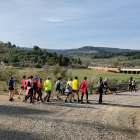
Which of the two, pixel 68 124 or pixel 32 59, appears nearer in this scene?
pixel 68 124

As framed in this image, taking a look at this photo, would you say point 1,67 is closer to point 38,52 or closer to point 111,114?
point 111,114

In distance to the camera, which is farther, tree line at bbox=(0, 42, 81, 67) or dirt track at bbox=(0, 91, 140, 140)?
tree line at bbox=(0, 42, 81, 67)

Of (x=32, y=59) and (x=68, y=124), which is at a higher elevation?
(x=32, y=59)

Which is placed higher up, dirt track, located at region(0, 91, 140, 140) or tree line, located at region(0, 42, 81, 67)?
tree line, located at region(0, 42, 81, 67)

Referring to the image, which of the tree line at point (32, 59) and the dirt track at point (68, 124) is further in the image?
the tree line at point (32, 59)

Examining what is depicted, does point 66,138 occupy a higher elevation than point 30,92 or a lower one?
lower

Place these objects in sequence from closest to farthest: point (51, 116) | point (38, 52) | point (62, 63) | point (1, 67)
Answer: point (51, 116) < point (1, 67) < point (62, 63) < point (38, 52)

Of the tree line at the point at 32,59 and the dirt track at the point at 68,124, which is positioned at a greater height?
the tree line at the point at 32,59

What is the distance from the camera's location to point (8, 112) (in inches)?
388

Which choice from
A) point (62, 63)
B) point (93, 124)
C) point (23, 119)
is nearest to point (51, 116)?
point (23, 119)

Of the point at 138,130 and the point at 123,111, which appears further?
the point at 123,111

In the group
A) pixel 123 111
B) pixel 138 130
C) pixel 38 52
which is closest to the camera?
pixel 138 130

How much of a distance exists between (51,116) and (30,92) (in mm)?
3666

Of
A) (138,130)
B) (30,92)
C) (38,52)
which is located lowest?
(138,130)
